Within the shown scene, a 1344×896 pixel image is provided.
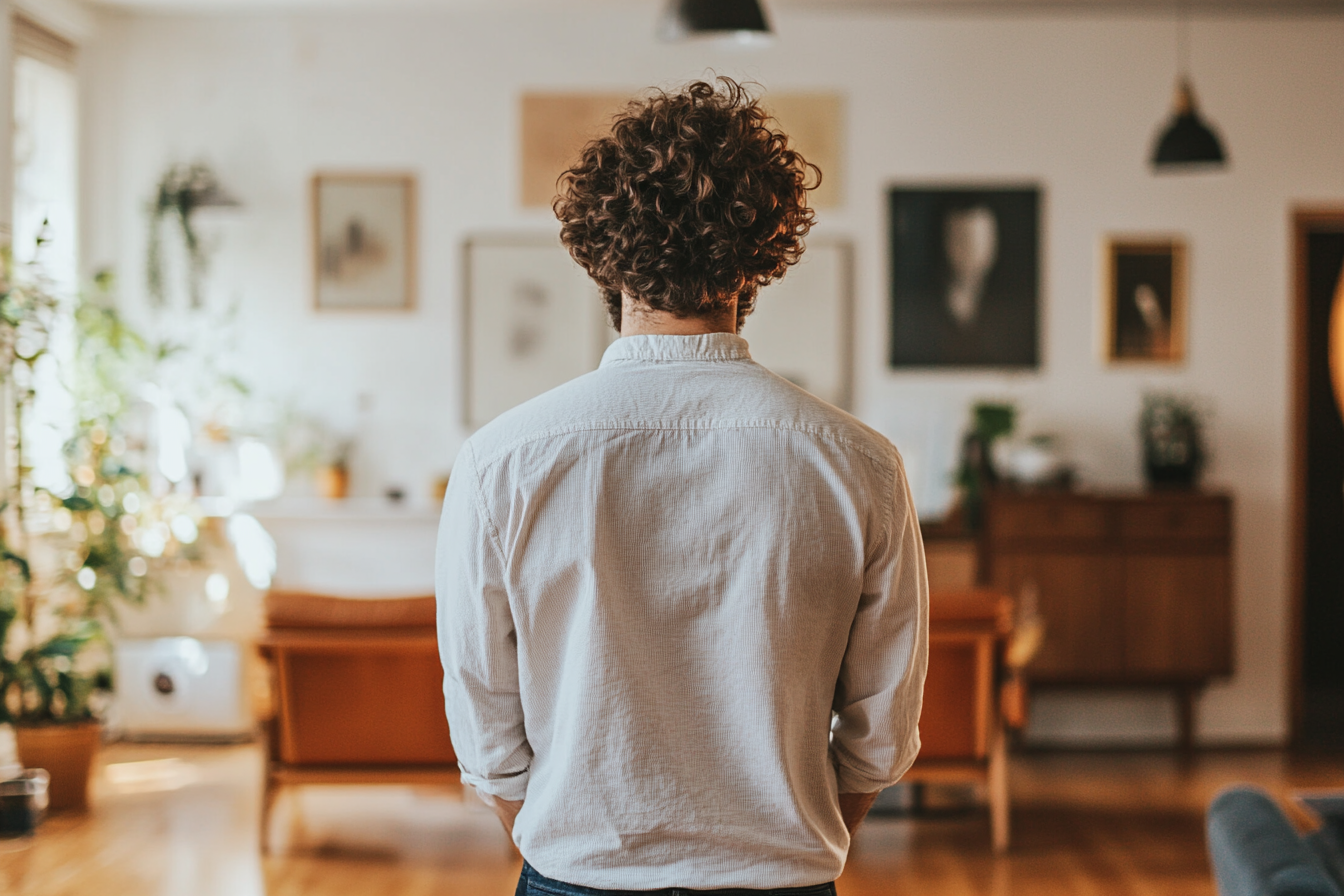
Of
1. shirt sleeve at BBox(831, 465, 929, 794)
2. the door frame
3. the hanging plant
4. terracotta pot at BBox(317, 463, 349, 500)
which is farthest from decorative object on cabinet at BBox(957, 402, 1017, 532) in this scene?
shirt sleeve at BBox(831, 465, 929, 794)

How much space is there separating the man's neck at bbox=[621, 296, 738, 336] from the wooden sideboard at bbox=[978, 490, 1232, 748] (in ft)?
13.5

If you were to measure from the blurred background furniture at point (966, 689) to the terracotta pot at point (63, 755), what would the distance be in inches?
115

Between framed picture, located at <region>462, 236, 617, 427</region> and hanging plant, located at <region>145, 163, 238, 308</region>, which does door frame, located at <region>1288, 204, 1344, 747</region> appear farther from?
hanging plant, located at <region>145, 163, 238, 308</region>

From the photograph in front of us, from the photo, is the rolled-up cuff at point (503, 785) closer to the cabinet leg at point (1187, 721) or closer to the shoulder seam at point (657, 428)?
the shoulder seam at point (657, 428)

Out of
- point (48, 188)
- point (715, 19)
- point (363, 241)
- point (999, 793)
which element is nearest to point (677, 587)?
point (715, 19)

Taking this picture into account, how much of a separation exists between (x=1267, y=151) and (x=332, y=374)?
4546 millimetres

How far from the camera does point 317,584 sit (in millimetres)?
5160

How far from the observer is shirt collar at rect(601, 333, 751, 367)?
1123mm

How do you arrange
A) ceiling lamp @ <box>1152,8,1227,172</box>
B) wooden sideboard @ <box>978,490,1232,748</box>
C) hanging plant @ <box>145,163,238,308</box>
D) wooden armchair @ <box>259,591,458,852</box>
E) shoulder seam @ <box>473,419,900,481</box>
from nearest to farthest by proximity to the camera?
shoulder seam @ <box>473,419,900,481</box> < wooden armchair @ <box>259,591,458,852</box> < ceiling lamp @ <box>1152,8,1227,172</box> < wooden sideboard @ <box>978,490,1232,748</box> < hanging plant @ <box>145,163,238,308</box>

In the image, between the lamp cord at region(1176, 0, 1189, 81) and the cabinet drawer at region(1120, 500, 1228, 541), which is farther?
the lamp cord at region(1176, 0, 1189, 81)

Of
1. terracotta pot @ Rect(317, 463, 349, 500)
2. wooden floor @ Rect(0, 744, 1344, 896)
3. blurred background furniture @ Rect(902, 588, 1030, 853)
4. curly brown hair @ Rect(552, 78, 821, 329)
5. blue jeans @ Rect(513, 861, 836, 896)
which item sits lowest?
wooden floor @ Rect(0, 744, 1344, 896)

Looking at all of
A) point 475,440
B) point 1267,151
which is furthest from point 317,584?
point 1267,151

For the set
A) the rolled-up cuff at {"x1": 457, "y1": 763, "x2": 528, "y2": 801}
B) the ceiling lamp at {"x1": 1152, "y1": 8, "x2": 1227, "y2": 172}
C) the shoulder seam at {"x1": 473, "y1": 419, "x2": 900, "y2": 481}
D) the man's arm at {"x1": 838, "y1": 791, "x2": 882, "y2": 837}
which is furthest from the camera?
the ceiling lamp at {"x1": 1152, "y1": 8, "x2": 1227, "y2": 172}

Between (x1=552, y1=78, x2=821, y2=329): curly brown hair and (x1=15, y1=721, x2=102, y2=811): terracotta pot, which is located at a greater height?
(x1=552, y1=78, x2=821, y2=329): curly brown hair
